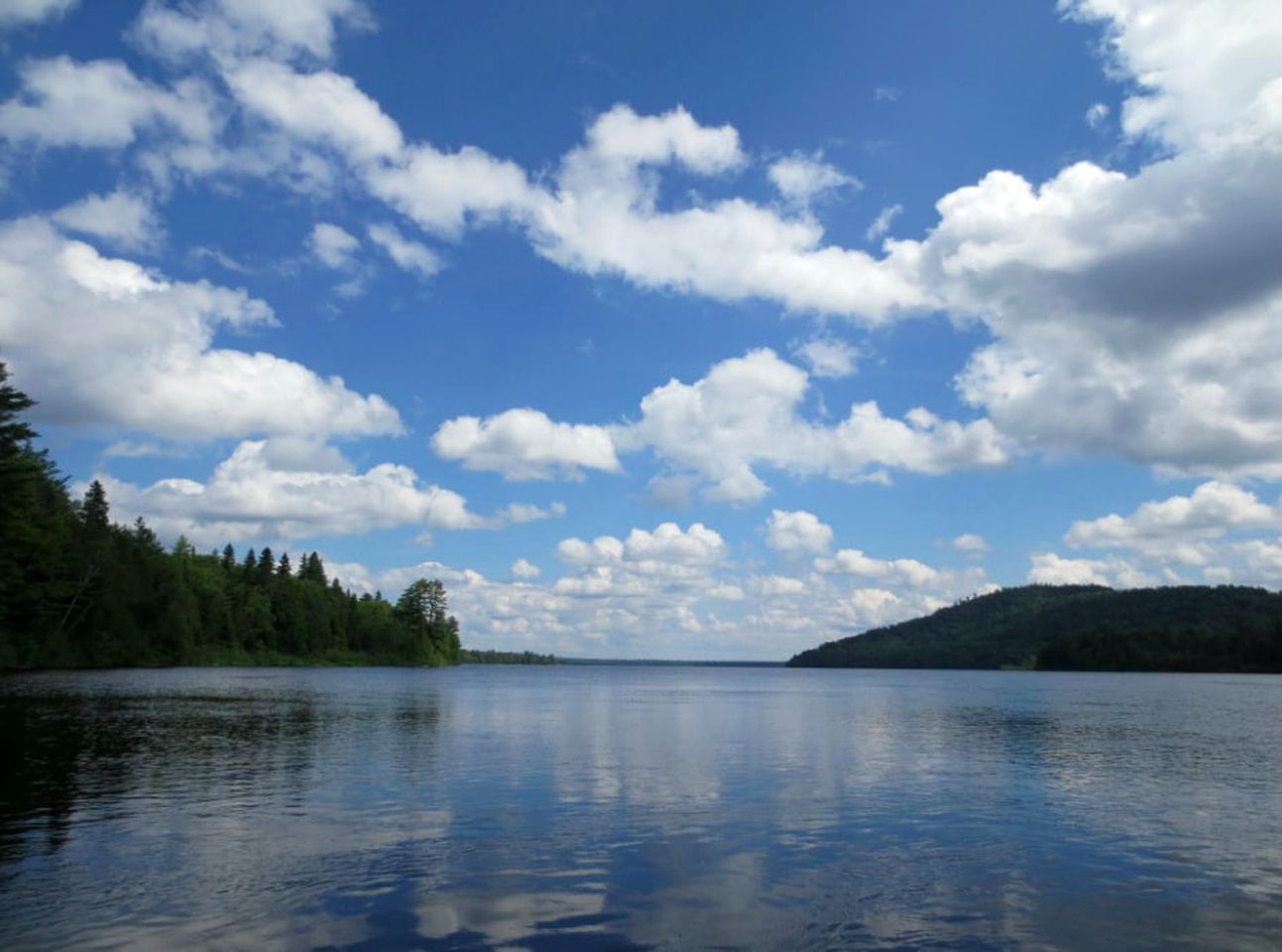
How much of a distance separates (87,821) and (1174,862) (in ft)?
103

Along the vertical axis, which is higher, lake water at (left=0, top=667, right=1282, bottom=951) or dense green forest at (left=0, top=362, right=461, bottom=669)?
dense green forest at (left=0, top=362, right=461, bottom=669)

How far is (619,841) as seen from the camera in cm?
2623

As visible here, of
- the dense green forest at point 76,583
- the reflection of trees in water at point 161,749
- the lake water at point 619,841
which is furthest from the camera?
the dense green forest at point 76,583

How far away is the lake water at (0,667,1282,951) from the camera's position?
1831 cm

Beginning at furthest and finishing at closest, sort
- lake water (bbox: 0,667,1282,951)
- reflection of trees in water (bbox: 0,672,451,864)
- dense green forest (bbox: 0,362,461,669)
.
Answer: dense green forest (bbox: 0,362,461,669)
reflection of trees in water (bbox: 0,672,451,864)
lake water (bbox: 0,667,1282,951)

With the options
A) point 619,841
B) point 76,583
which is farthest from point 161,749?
point 76,583

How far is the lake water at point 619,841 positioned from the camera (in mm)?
18312

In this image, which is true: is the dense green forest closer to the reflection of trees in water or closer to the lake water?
the reflection of trees in water

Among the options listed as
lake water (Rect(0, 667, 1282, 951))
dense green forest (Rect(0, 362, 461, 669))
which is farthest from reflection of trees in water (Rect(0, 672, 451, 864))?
dense green forest (Rect(0, 362, 461, 669))

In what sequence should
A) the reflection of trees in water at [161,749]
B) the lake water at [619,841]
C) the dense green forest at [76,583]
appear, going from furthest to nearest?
the dense green forest at [76,583] < the reflection of trees in water at [161,749] < the lake water at [619,841]

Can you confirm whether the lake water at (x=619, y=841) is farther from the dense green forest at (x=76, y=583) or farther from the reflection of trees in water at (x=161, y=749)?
the dense green forest at (x=76, y=583)

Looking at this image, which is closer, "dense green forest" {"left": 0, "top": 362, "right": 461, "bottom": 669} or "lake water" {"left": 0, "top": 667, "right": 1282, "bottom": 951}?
"lake water" {"left": 0, "top": 667, "right": 1282, "bottom": 951}

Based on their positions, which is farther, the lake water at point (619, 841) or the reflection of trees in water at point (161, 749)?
the reflection of trees in water at point (161, 749)

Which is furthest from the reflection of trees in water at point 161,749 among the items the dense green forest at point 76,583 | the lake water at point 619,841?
the dense green forest at point 76,583
